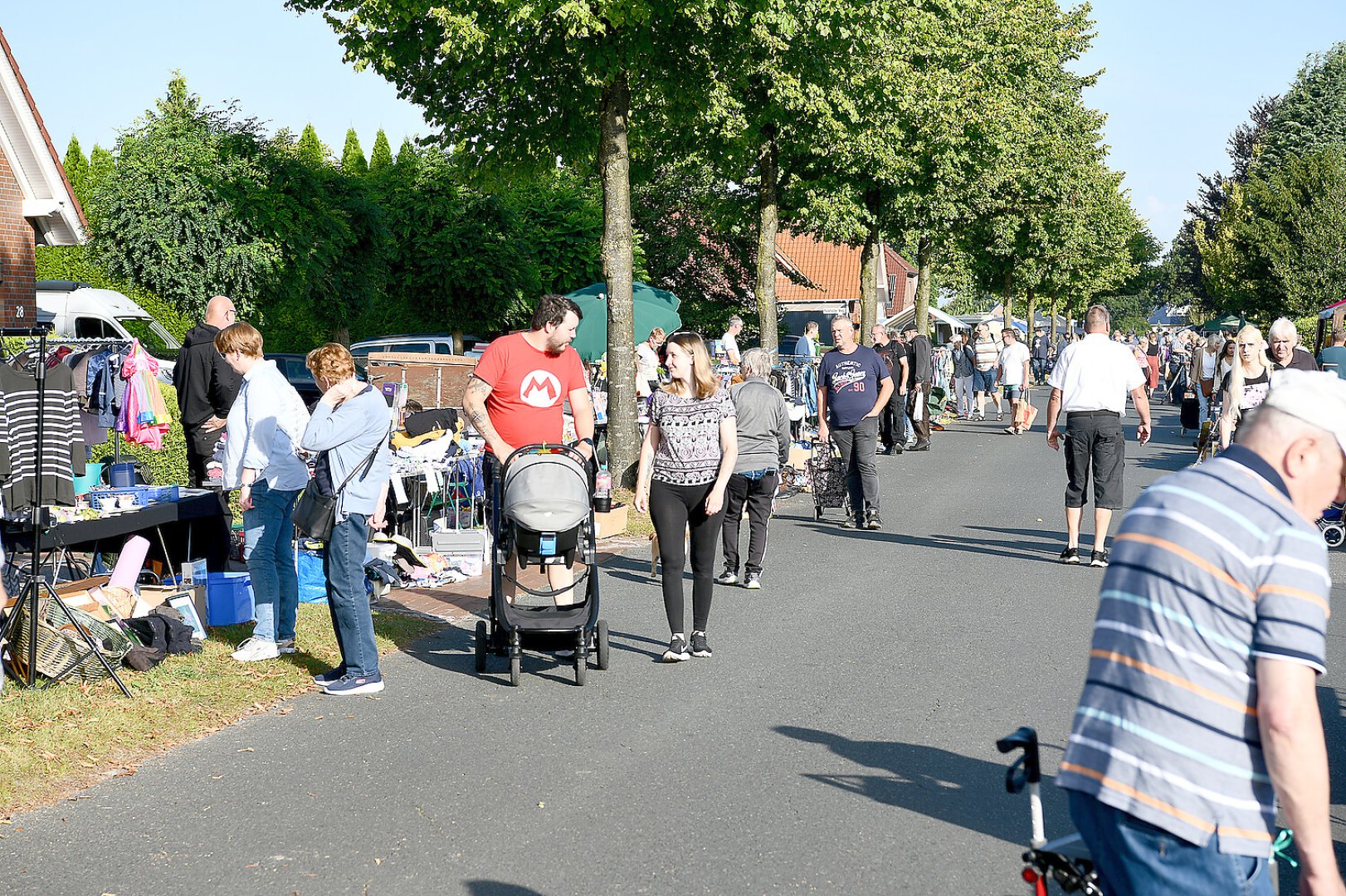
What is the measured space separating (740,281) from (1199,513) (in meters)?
44.9

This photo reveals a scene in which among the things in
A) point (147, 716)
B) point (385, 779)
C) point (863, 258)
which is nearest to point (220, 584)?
point (147, 716)

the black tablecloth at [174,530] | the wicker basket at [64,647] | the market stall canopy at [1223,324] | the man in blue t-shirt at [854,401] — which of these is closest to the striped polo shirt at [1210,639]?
the wicker basket at [64,647]

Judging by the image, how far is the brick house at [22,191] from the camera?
21.3 metres

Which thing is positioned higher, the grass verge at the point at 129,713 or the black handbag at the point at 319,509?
the black handbag at the point at 319,509

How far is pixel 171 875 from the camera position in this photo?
15.1 feet

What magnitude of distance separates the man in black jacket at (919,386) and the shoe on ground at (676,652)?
1410cm

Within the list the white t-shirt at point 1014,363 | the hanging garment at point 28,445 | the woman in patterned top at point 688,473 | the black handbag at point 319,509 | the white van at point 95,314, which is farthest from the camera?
the white t-shirt at point 1014,363

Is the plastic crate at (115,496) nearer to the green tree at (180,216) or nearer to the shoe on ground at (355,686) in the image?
the shoe on ground at (355,686)

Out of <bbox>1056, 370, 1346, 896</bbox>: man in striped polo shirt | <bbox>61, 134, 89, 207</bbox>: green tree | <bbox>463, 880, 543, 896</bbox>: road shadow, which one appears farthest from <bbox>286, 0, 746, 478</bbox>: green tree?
<bbox>61, 134, 89, 207</bbox>: green tree

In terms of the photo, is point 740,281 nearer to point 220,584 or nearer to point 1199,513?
point 220,584

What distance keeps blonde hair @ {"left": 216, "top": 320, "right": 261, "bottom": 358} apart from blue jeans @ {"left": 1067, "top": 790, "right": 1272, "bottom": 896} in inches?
243

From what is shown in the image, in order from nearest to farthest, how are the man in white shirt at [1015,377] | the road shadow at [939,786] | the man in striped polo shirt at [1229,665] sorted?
the man in striped polo shirt at [1229,665]
the road shadow at [939,786]
the man in white shirt at [1015,377]

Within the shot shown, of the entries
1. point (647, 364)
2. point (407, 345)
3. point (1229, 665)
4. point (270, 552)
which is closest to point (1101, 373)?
point (270, 552)

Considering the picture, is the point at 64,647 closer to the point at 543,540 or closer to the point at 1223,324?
the point at 543,540
